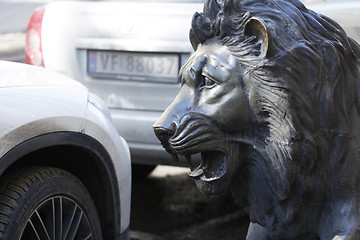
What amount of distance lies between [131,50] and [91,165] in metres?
1.22

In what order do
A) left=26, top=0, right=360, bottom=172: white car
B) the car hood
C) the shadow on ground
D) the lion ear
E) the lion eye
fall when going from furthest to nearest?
the shadow on ground
left=26, top=0, right=360, bottom=172: white car
the car hood
the lion eye
the lion ear

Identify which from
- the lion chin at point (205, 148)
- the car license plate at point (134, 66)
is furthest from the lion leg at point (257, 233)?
the car license plate at point (134, 66)

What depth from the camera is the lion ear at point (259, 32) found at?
5.60 ft

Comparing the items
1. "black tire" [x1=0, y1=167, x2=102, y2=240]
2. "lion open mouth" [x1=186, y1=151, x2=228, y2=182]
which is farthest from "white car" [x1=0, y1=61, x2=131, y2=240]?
"lion open mouth" [x1=186, y1=151, x2=228, y2=182]

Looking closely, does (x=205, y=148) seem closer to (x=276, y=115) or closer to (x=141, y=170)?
(x=276, y=115)

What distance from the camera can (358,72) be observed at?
6.16ft

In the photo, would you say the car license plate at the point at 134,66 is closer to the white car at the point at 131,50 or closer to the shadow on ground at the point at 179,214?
the white car at the point at 131,50

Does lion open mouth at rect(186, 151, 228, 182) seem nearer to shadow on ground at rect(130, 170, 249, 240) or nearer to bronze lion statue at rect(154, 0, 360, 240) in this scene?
bronze lion statue at rect(154, 0, 360, 240)

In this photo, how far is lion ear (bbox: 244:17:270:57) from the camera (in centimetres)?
171

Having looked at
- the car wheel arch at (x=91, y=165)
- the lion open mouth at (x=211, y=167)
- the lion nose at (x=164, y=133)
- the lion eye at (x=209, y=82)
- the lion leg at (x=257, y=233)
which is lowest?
the car wheel arch at (x=91, y=165)

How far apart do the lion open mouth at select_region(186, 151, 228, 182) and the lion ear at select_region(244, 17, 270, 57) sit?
14.0 inches

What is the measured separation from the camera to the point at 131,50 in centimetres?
402

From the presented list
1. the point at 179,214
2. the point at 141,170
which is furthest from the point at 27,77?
the point at 141,170

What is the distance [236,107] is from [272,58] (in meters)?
0.19
